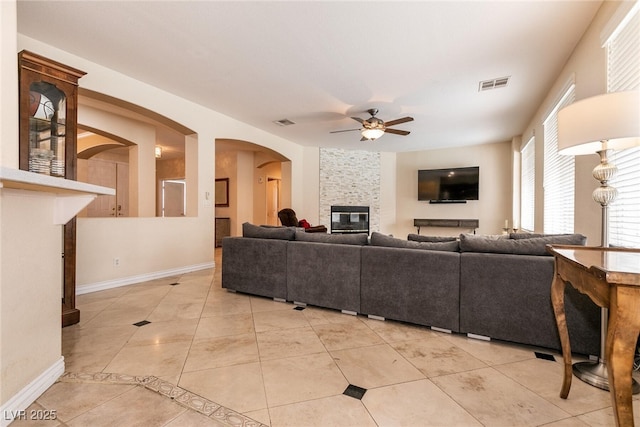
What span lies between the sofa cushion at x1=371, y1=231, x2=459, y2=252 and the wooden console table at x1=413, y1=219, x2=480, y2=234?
5.02m

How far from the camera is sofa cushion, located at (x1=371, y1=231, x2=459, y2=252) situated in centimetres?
238

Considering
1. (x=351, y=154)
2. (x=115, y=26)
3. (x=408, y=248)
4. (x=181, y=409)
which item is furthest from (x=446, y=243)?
(x=351, y=154)

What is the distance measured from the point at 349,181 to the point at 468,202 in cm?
296

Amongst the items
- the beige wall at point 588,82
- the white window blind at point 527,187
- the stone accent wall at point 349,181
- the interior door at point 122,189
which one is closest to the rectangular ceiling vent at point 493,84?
the beige wall at point 588,82

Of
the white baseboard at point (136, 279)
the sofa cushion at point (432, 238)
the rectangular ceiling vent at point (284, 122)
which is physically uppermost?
the rectangular ceiling vent at point (284, 122)

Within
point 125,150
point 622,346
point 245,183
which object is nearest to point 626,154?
point 622,346

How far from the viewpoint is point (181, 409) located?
139 cm

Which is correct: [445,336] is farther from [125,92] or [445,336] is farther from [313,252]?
[125,92]

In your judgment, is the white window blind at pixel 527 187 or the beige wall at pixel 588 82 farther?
the white window blind at pixel 527 187

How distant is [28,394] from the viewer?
1.38 metres

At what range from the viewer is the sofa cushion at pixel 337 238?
2764mm

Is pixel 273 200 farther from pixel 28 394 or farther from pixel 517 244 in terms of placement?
pixel 28 394

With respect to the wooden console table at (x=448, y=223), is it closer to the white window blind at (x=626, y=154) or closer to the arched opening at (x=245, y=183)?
the arched opening at (x=245, y=183)

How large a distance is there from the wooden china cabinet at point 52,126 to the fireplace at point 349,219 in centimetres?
551
